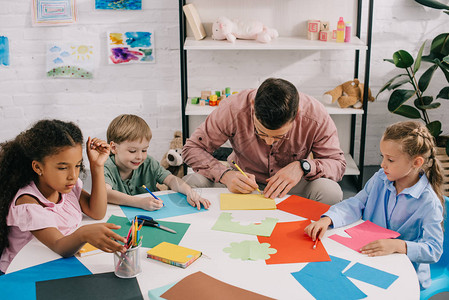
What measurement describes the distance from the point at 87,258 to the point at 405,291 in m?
0.83

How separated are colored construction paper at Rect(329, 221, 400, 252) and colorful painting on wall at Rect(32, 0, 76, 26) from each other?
2.64m

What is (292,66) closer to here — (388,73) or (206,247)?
(388,73)

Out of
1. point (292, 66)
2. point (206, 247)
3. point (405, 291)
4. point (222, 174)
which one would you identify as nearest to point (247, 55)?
point (292, 66)

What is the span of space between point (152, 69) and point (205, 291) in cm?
257

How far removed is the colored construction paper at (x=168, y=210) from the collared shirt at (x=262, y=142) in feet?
1.21

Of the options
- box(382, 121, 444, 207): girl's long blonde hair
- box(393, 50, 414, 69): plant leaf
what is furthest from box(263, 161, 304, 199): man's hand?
box(393, 50, 414, 69): plant leaf

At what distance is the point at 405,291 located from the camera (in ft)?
4.01


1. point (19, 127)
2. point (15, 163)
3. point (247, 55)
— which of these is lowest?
point (19, 127)

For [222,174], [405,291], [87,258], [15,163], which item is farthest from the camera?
[222,174]

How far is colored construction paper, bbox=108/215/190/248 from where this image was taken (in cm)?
145

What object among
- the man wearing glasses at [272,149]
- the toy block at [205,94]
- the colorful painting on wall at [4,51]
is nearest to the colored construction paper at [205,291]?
the man wearing glasses at [272,149]

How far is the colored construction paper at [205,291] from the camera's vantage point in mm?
1177

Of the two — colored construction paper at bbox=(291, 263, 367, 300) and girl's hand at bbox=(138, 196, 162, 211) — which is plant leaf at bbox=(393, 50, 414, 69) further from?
colored construction paper at bbox=(291, 263, 367, 300)

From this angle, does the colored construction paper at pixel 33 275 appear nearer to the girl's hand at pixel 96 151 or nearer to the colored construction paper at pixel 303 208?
the girl's hand at pixel 96 151
